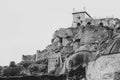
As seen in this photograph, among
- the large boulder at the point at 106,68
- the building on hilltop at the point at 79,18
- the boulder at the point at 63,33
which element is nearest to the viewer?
the large boulder at the point at 106,68

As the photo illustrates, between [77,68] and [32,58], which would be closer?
[77,68]

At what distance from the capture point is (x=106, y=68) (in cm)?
1450

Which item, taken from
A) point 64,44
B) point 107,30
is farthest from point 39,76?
point 64,44

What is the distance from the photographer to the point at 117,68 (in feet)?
46.7

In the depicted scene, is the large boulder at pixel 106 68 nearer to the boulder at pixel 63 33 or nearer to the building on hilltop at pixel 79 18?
the boulder at pixel 63 33

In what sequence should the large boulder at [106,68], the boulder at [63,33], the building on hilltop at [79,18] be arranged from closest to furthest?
the large boulder at [106,68]
the boulder at [63,33]
the building on hilltop at [79,18]

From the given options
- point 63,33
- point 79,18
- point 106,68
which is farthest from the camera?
point 79,18

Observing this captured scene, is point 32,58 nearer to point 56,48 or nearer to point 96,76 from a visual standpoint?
point 56,48

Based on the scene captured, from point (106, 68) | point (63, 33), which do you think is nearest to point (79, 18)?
point (63, 33)

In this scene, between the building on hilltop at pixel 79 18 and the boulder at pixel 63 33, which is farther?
the building on hilltop at pixel 79 18

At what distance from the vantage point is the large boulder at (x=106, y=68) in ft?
46.8

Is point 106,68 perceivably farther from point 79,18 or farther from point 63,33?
point 79,18

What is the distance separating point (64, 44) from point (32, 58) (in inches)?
420

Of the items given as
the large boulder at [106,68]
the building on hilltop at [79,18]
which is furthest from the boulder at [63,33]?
the large boulder at [106,68]
